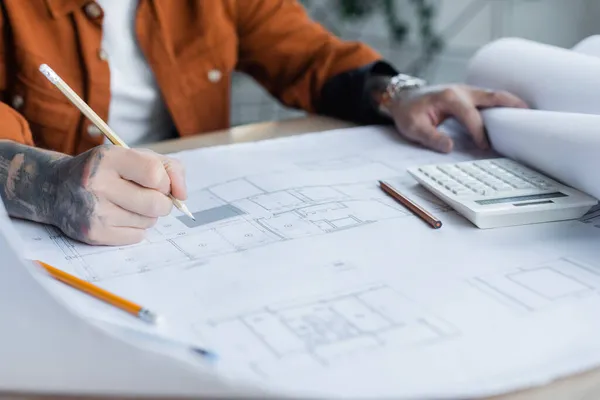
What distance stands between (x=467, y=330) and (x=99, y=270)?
267mm

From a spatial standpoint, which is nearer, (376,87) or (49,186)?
(49,186)

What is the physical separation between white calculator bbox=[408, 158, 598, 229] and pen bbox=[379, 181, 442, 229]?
0.09 ft

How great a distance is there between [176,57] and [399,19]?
52.5 inches

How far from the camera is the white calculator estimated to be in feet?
1.88

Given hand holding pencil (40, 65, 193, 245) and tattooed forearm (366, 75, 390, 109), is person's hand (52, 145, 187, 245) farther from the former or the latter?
tattooed forearm (366, 75, 390, 109)

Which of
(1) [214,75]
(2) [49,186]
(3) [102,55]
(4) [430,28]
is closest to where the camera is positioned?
(2) [49,186]

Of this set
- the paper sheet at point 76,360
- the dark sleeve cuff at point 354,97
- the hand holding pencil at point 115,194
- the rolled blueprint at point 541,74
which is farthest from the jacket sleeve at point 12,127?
the rolled blueprint at point 541,74

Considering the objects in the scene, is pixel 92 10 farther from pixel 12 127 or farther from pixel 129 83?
pixel 12 127

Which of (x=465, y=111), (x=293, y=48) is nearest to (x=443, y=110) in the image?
(x=465, y=111)

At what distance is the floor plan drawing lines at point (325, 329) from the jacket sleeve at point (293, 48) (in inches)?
24.2

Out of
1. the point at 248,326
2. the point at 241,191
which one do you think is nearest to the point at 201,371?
the point at 248,326

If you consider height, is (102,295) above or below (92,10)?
below

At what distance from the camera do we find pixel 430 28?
6.94 feet

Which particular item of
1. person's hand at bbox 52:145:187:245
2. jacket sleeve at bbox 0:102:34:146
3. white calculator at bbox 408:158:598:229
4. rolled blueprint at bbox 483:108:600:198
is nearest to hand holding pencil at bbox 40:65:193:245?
person's hand at bbox 52:145:187:245
